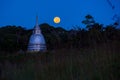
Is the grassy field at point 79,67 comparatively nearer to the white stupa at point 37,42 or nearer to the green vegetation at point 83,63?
the green vegetation at point 83,63

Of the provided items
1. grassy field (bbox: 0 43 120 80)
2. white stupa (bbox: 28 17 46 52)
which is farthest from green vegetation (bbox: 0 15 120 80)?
white stupa (bbox: 28 17 46 52)

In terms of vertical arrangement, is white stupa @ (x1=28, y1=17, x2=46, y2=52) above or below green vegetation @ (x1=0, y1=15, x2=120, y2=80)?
above

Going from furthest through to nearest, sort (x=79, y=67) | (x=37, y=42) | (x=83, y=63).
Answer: (x=37, y=42), (x=83, y=63), (x=79, y=67)

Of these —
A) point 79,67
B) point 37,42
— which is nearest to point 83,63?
point 79,67

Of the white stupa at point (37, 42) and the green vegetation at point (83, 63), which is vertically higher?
Answer: the white stupa at point (37, 42)

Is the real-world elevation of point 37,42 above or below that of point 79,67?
Answer: above

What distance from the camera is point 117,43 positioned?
5.24 m

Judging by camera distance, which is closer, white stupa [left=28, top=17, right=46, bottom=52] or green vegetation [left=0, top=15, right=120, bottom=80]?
green vegetation [left=0, top=15, right=120, bottom=80]

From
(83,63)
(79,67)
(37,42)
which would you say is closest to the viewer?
(79,67)

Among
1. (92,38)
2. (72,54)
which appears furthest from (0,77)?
(92,38)

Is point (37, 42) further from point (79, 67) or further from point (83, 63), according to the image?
point (79, 67)

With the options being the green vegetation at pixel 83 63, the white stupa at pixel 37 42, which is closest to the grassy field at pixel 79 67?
the green vegetation at pixel 83 63

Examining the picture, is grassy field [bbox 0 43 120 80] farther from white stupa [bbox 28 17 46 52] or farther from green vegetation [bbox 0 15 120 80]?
white stupa [bbox 28 17 46 52]

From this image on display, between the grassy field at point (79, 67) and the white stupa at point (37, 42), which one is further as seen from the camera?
the white stupa at point (37, 42)
